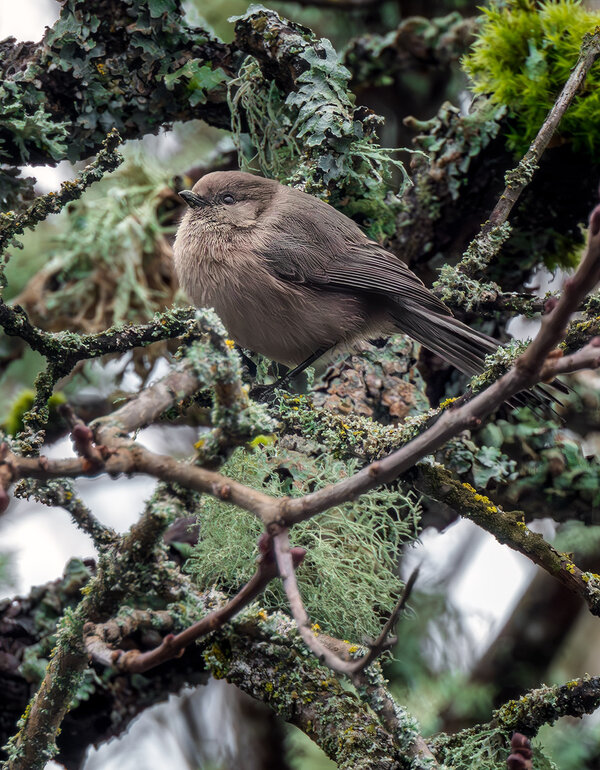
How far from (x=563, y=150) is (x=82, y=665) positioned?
2410 mm

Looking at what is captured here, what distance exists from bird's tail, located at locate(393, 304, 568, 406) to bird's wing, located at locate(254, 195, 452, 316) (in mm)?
46

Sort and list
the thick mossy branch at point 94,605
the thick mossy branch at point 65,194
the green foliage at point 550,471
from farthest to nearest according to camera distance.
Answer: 1. the green foliage at point 550,471
2. the thick mossy branch at point 65,194
3. the thick mossy branch at point 94,605

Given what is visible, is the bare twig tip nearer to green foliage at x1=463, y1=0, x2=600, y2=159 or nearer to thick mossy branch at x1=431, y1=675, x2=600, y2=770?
thick mossy branch at x1=431, y1=675, x2=600, y2=770

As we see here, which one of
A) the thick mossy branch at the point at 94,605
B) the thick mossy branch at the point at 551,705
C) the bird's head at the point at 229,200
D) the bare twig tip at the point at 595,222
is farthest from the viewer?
the bird's head at the point at 229,200

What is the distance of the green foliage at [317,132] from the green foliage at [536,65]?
0.48 metres

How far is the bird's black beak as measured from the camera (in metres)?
2.95

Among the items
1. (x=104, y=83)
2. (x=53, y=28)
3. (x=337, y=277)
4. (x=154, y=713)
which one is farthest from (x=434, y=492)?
(x=154, y=713)

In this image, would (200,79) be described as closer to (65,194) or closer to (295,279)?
(295,279)

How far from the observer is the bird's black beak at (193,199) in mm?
2953

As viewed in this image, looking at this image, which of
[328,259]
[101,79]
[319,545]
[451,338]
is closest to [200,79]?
[101,79]

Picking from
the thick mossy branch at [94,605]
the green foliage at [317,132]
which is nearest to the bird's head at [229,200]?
the green foliage at [317,132]

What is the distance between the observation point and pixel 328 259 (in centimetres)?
286

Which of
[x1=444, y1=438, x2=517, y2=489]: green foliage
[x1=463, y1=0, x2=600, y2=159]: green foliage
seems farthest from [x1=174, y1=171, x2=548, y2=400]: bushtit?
[x1=463, y1=0, x2=600, y2=159]: green foliage

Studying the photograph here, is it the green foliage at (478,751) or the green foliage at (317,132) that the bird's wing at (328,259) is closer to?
the green foliage at (317,132)
